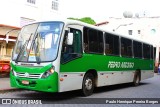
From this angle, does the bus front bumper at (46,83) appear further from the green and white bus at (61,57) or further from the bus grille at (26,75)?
the bus grille at (26,75)

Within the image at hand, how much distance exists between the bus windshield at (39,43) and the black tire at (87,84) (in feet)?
7.59

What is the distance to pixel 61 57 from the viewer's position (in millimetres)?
10969

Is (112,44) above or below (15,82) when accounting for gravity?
above

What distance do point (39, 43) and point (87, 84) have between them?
2.84 meters

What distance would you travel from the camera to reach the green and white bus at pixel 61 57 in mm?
10781

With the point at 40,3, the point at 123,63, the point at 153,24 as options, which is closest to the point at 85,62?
the point at 123,63

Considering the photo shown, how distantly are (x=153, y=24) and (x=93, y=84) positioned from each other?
1723 inches

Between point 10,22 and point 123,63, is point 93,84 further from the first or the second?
point 10,22

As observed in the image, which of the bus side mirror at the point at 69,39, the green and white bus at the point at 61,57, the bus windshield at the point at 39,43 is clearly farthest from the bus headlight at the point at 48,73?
the bus side mirror at the point at 69,39

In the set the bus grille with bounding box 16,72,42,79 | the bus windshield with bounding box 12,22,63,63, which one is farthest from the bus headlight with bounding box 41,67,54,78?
the bus windshield with bounding box 12,22,63,63

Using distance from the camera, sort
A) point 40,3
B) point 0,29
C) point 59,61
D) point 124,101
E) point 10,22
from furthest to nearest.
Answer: point 40,3 → point 10,22 → point 0,29 → point 124,101 → point 59,61

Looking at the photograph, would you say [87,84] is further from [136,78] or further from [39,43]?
[136,78]

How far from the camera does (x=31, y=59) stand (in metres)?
11.1

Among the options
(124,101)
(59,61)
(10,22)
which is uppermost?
A: (10,22)
